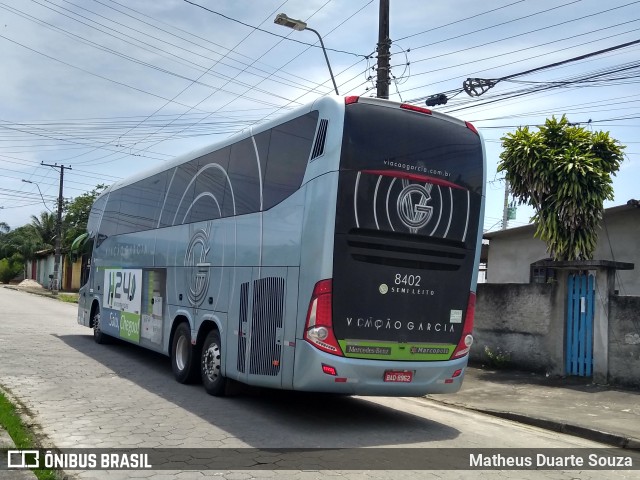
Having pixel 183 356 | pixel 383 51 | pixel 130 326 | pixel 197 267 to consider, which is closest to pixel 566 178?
pixel 383 51

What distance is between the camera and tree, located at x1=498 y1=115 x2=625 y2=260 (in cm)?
1252

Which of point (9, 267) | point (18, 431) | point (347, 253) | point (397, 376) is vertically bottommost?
point (18, 431)

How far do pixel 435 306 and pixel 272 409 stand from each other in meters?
2.70

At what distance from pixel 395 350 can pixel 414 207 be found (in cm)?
177

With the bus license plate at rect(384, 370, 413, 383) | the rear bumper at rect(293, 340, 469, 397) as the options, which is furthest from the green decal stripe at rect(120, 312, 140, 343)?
the bus license plate at rect(384, 370, 413, 383)

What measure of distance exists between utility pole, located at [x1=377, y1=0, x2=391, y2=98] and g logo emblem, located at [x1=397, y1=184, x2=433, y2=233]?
23.2 ft

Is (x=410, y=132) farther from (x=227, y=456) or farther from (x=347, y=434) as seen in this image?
(x=227, y=456)

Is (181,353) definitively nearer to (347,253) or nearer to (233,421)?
(233,421)

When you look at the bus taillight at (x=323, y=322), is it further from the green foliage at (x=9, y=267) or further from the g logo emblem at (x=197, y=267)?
the green foliage at (x=9, y=267)

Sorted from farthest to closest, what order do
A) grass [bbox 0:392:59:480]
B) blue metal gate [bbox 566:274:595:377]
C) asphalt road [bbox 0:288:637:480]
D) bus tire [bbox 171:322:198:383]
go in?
1. blue metal gate [bbox 566:274:595:377]
2. bus tire [bbox 171:322:198:383]
3. asphalt road [bbox 0:288:637:480]
4. grass [bbox 0:392:59:480]

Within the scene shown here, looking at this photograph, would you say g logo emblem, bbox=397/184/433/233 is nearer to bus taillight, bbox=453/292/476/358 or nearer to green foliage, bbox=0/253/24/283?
bus taillight, bbox=453/292/476/358

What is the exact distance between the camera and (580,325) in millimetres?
11820

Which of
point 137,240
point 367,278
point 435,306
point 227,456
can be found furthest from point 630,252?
point 227,456

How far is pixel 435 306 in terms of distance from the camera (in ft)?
26.2
